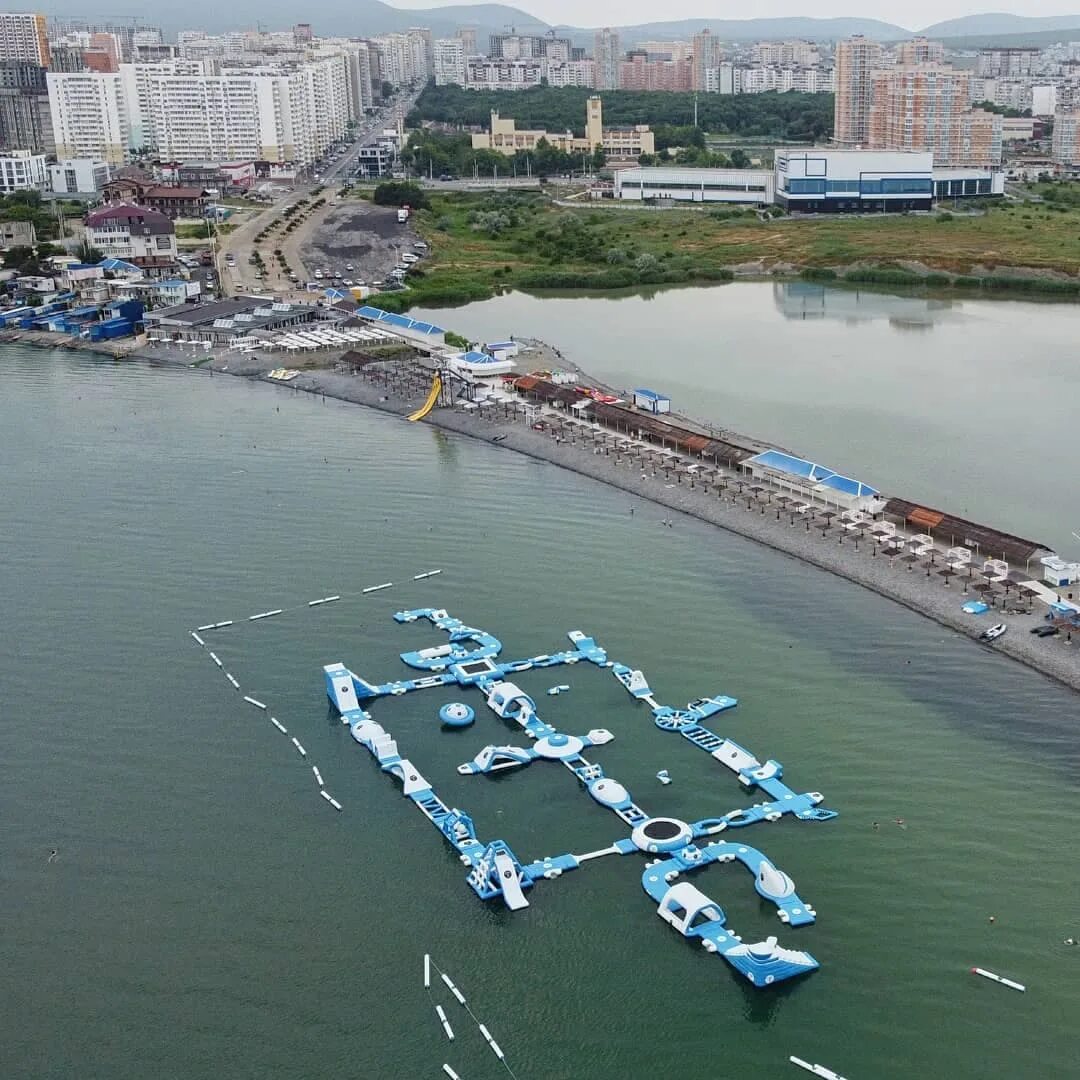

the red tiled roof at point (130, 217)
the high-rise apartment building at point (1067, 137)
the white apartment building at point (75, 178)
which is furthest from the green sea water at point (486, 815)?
the high-rise apartment building at point (1067, 137)

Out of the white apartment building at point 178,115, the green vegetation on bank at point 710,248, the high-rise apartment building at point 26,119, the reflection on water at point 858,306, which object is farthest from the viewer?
the high-rise apartment building at point 26,119

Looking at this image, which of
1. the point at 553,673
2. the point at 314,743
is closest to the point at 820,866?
the point at 553,673

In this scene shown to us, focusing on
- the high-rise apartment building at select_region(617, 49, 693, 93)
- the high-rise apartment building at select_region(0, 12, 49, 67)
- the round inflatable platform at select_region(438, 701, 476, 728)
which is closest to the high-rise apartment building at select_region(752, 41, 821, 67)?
the high-rise apartment building at select_region(617, 49, 693, 93)

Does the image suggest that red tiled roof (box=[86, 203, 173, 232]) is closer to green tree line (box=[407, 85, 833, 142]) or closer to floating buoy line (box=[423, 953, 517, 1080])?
floating buoy line (box=[423, 953, 517, 1080])

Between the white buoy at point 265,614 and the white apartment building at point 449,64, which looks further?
the white apartment building at point 449,64

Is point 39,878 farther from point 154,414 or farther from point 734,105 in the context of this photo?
point 734,105

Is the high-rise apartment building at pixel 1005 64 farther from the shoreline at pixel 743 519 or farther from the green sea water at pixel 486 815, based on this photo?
the green sea water at pixel 486 815
